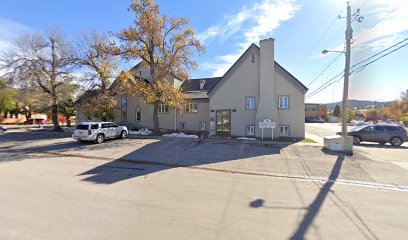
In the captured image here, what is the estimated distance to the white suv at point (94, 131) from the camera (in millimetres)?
16266

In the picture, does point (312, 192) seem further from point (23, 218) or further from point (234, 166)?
point (23, 218)

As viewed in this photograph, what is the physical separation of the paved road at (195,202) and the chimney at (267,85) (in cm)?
899

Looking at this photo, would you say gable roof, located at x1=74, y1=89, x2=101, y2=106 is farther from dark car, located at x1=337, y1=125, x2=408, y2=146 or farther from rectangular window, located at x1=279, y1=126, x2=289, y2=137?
dark car, located at x1=337, y1=125, x2=408, y2=146

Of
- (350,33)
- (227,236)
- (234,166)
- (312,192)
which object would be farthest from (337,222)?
(350,33)

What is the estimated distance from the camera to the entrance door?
21000 millimetres

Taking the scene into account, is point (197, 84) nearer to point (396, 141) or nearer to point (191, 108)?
point (191, 108)

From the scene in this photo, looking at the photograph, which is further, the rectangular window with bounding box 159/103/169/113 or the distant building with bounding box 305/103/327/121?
the distant building with bounding box 305/103/327/121

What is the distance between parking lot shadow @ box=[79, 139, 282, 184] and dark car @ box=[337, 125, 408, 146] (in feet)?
27.5

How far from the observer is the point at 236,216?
468cm

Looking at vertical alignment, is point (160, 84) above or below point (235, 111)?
above

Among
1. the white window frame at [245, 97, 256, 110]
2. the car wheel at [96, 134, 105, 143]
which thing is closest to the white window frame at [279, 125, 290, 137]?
the white window frame at [245, 97, 256, 110]

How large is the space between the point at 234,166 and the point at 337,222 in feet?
18.5

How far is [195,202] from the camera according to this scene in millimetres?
5457

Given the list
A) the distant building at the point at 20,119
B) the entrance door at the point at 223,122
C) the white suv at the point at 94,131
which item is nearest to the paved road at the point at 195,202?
the white suv at the point at 94,131
